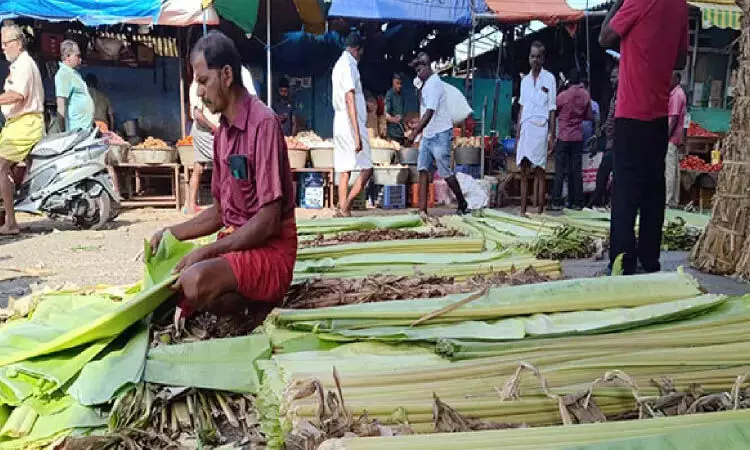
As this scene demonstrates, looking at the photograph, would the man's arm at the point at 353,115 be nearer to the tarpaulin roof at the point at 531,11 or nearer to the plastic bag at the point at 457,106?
the plastic bag at the point at 457,106

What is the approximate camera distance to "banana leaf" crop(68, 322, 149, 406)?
2248 millimetres

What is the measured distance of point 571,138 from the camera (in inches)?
356

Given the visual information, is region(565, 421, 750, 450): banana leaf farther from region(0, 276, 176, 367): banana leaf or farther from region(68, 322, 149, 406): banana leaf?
region(0, 276, 176, 367): banana leaf

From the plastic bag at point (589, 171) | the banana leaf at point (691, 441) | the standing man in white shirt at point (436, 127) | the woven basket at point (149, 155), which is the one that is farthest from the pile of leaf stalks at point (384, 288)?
the plastic bag at point (589, 171)

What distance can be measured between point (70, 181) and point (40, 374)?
5.14m

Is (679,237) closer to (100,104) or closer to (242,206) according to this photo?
(242,206)

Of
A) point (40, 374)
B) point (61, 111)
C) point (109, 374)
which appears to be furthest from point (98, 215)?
point (109, 374)

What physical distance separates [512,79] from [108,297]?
12195 mm

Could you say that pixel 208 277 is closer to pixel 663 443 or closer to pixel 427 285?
pixel 427 285

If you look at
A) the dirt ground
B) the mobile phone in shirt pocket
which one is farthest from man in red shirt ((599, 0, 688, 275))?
the dirt ground

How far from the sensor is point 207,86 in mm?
2844

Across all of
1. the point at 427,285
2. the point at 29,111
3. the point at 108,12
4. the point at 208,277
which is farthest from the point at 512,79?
the point at 208,277

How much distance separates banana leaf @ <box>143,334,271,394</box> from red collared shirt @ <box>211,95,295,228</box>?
70 centimetres

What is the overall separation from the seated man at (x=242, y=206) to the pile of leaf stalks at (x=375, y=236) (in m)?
1.62
